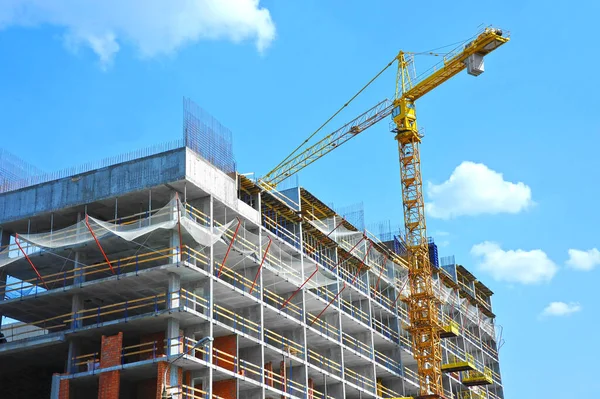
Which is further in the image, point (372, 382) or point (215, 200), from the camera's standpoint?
point (372, 382)

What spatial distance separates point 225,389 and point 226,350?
2464 mm

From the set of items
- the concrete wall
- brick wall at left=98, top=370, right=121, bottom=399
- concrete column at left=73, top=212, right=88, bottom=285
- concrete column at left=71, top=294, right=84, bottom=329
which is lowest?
brick wall at left=98, top=370, right=121, bottom=399

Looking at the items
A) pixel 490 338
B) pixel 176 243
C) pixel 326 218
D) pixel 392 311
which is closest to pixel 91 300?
pixel 176 243

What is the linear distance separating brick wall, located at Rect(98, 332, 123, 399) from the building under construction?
8cm

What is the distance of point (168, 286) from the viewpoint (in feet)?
187

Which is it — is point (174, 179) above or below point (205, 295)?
above

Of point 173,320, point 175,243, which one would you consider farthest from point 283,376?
point 175,243

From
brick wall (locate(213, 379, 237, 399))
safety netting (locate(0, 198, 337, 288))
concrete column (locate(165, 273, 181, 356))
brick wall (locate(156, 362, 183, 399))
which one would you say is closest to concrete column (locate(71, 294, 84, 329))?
safety netting (locate(0, 198, 337, 288))

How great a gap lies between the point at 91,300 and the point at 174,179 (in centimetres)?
965

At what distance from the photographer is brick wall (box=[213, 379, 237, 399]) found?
58156 millimetres

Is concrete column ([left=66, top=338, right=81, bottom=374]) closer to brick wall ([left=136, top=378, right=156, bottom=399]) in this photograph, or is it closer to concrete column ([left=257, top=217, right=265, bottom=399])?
brick wall ([left=136, top=378, right=156, bottom=399])

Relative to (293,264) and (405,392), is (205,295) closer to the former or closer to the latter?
(293,264)

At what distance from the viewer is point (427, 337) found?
87125 millimetres

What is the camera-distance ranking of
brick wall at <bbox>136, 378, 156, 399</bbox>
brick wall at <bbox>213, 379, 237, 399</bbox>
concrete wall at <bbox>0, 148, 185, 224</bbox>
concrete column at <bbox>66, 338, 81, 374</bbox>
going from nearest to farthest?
concrete column at <bbox>66, 338, 81, 374</bbox> → brick wall at <bbox>136, 378, 156, 399</bbox> → brick wall at <bbox>213, 379, 237, 399</bbox> → concrete wall at <bbox>0, 148, 185, 224</bbox>
